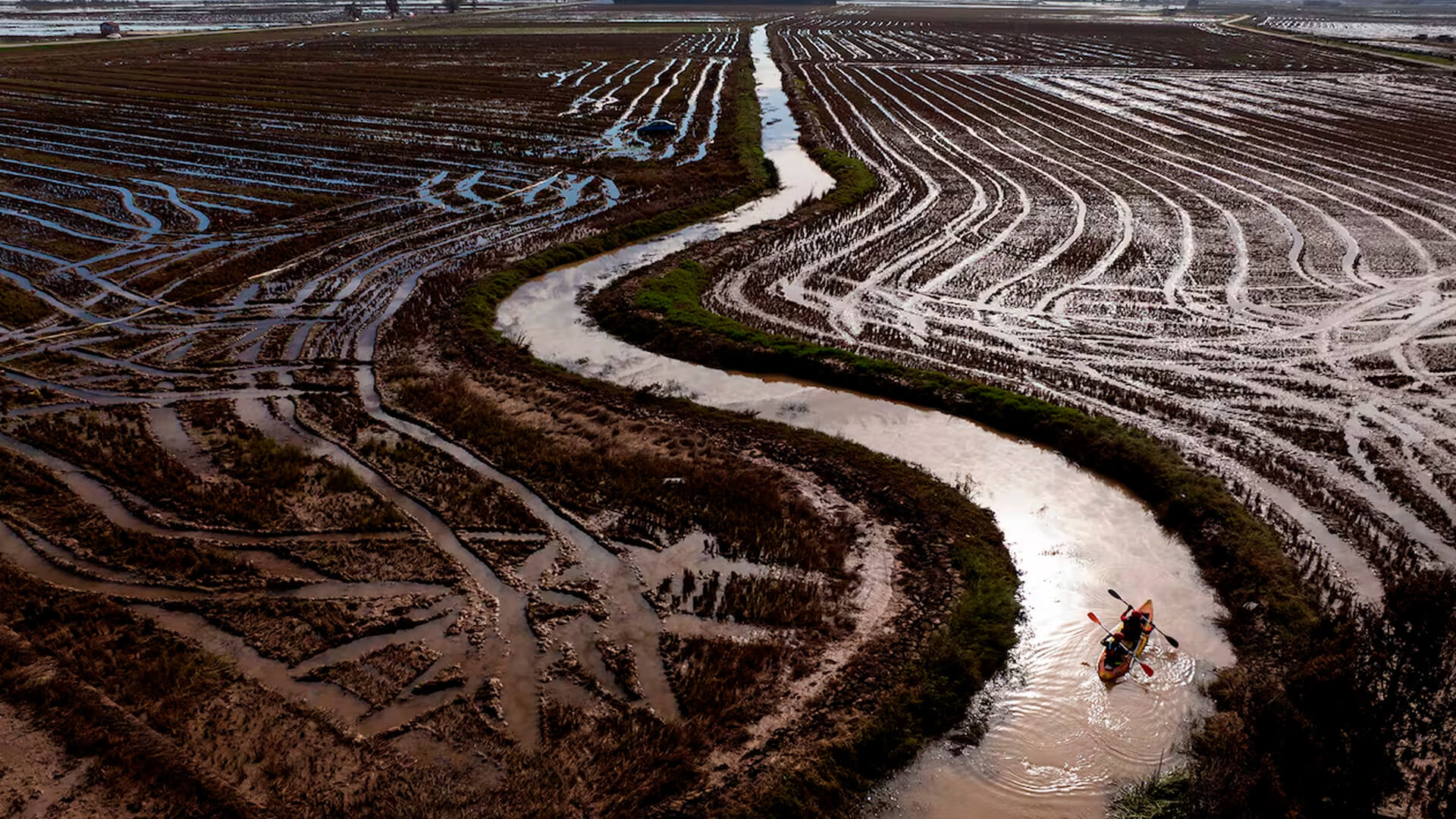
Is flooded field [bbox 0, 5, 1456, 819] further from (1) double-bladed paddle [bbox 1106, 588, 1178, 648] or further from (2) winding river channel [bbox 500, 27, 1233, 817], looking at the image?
(1) double-bladed paddle [bbox 1106, 588, 1178, 648]

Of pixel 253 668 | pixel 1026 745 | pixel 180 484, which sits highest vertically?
pixel 180 484

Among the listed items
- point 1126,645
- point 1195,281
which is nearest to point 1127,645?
point 1126,645

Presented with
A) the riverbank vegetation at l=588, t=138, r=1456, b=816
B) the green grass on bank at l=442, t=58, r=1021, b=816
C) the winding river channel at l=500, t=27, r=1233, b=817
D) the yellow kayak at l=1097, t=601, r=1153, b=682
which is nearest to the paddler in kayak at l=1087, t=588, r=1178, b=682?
the yellow kayak at l=1097, t=601, r=1153, b=682

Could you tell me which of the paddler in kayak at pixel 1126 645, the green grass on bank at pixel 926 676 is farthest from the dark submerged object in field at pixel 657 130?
the paddler in kayak at pixel 1126 645

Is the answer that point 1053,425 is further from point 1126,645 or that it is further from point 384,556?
point 384,556

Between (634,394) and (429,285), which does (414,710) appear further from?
(429,285)

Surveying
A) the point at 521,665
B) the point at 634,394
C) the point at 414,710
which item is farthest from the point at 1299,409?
the point at 414,710
